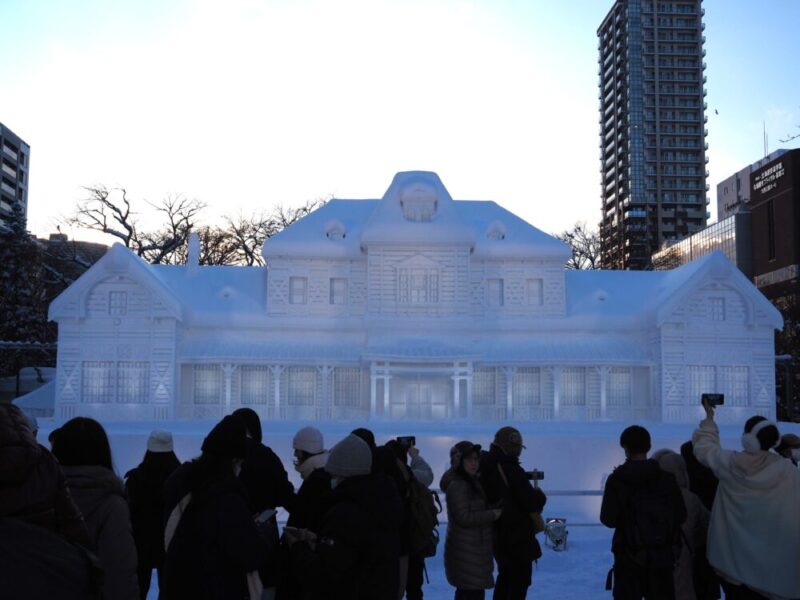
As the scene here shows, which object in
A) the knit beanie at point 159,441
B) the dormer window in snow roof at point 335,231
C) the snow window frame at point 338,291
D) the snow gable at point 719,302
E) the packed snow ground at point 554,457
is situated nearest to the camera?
the knit beanie at point 159,441

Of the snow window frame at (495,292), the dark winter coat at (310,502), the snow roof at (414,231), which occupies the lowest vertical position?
the dark winter coat at (310,502)

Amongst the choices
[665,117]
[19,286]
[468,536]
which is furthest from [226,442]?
[665,117]

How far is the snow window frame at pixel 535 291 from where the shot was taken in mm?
30656

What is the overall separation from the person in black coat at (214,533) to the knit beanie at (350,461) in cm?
51

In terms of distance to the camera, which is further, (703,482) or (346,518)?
(703,482)

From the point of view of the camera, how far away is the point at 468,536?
20.7 feet

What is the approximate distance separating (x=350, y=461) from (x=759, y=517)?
125 inches

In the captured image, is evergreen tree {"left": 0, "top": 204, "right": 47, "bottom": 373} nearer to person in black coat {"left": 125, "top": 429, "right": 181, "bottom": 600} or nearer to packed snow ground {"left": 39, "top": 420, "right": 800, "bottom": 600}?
packed snow ground {"left": 39, "top": 420, "right": 800, "bottom": 600}

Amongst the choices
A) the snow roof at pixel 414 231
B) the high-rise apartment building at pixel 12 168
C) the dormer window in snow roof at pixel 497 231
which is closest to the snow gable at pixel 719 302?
the snow roof at pixel 414 231

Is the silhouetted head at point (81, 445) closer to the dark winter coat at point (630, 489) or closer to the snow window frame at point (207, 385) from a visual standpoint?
the dark winter coat at point (630, 489)

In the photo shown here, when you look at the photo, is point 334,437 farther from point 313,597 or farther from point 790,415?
point 790,415

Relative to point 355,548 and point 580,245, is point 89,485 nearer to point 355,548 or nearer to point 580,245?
point 355,548

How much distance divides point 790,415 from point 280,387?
2011 cm

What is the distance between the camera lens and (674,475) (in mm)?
6117
